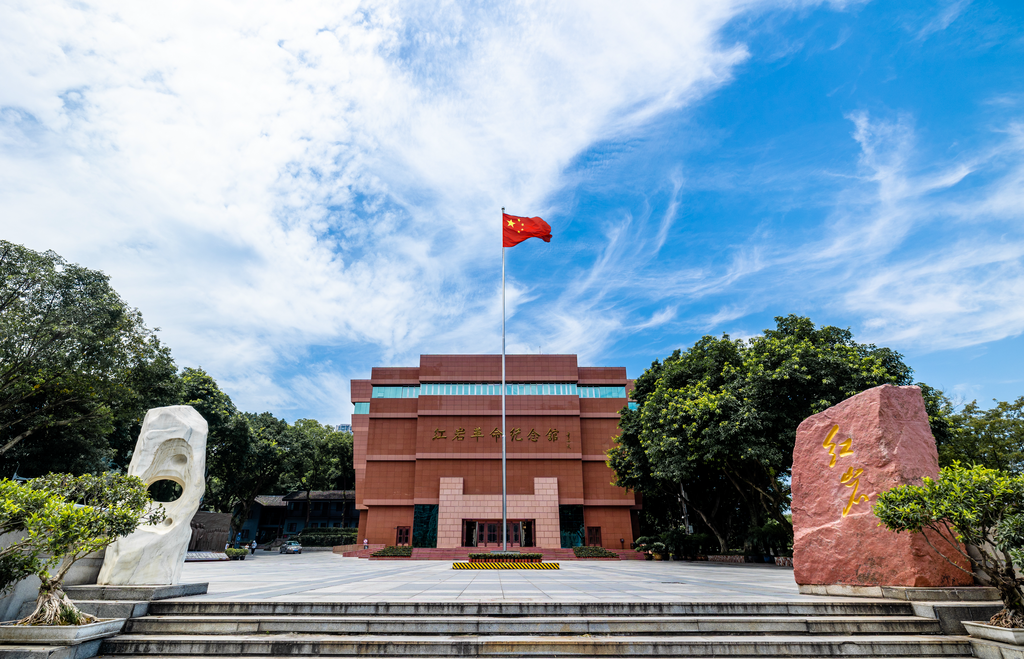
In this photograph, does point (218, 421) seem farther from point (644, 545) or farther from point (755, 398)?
point (755, 398)

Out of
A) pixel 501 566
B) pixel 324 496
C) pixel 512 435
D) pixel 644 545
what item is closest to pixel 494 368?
pixel 512 435

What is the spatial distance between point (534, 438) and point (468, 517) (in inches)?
221

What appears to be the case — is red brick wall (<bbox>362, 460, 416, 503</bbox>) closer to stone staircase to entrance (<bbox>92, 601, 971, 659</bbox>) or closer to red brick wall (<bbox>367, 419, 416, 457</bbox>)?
red brick wall (<bbox>367, 419, 416, 457</bbox>)

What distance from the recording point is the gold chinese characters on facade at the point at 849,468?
691cm

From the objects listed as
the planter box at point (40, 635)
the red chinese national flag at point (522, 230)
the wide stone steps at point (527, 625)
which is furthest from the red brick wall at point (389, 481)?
the planter box at point (40, 635)

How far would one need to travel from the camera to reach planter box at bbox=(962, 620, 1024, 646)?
15.4ft

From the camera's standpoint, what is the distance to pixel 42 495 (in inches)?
194

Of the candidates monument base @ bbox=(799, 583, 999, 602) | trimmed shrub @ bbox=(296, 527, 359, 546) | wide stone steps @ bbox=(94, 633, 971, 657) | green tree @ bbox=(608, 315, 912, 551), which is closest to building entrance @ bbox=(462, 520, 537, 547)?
green tree @ bbox=(608, 315, 912, 551)

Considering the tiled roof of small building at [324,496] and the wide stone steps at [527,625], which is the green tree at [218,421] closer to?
the tiled roof of small building at [324,496]

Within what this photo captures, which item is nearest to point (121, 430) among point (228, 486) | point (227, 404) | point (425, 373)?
point (227, 404)

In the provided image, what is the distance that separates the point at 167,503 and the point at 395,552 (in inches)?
829

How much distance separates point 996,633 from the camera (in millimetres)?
4863

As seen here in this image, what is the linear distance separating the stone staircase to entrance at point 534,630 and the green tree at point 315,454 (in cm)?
2981

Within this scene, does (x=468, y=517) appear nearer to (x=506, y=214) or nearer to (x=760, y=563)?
(x=760, y=563)
